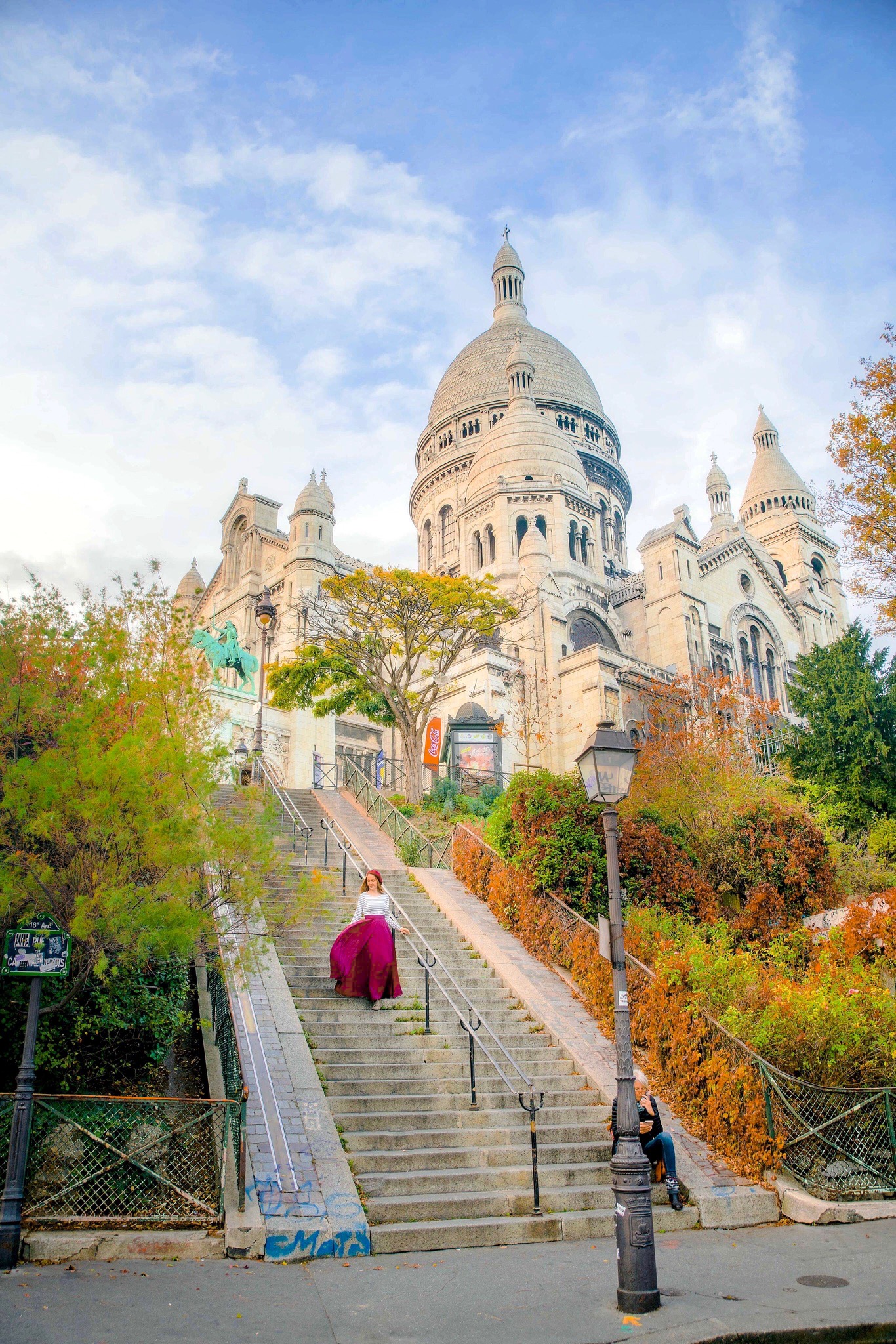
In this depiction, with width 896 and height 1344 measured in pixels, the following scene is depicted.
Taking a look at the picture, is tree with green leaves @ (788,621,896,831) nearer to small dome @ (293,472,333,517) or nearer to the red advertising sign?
the red advertising sign

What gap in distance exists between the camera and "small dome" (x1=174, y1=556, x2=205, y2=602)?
50.6 metres

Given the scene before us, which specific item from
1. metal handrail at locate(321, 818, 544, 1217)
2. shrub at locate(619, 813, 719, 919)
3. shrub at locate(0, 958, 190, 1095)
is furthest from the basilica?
shrub at locate(0, 958, 190, 1095)

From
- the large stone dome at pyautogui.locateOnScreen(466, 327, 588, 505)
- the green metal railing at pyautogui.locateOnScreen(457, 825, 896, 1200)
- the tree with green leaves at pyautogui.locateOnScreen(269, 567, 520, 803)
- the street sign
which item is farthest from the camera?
the large stone dome at pyautogui.locateOnScreen(466, 327, 588, 505)

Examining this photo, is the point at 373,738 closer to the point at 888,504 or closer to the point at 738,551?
the point at 738,551

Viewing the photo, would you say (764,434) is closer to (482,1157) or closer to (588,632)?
(588,632)

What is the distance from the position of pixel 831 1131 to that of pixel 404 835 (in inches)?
452

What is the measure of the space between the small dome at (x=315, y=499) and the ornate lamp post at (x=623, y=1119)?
35.5 metres

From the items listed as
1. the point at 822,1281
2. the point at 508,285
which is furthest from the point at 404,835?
the point at 508,285

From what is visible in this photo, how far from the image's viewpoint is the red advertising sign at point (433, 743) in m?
28.5

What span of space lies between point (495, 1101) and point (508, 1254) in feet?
8.48

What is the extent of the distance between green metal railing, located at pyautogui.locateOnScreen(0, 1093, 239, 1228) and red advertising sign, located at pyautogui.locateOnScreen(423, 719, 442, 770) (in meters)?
20.9

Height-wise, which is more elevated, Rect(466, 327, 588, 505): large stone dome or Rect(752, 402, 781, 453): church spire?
Rect(752, 402, 781, 453): church spire

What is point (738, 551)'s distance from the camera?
4900 centimetres

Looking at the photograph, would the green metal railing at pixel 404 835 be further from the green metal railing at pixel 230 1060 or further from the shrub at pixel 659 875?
the green metal railing at pixel 230 1060
